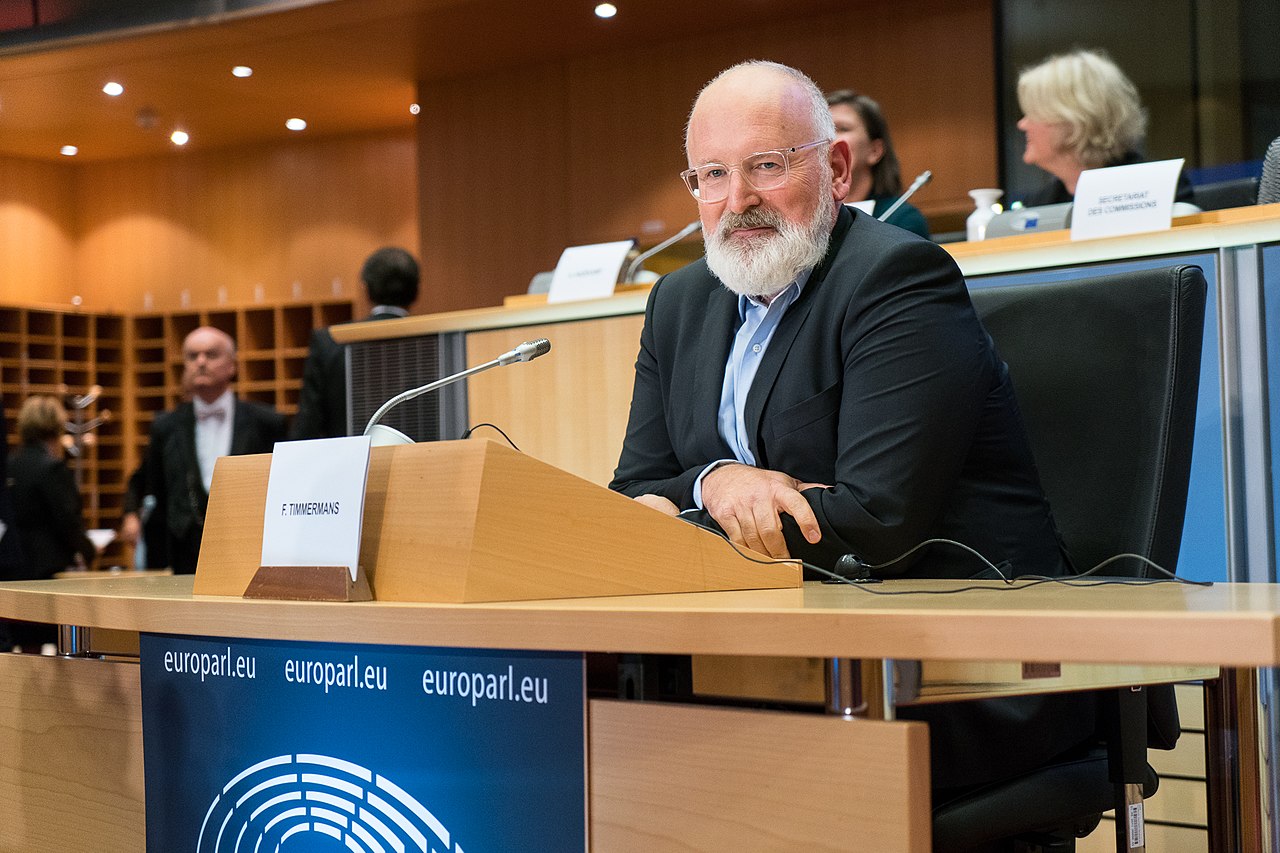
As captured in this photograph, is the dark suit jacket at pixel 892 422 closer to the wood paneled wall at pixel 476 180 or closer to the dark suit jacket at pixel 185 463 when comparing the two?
the dark suit jacket at pixel 185 463

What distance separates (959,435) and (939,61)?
19.2 feet

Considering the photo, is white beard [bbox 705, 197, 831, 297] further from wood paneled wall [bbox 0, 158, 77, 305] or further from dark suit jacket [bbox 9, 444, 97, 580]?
wood paneled wall [bbox 0, 158, 77, 305]

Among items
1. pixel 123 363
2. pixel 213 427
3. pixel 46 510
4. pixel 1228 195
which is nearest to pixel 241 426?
pixel 213 427

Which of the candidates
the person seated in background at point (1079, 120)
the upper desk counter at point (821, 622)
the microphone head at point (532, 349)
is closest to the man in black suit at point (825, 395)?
the upper desk counter at point (821, 622)

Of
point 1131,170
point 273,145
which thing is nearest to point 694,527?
point 1131,170

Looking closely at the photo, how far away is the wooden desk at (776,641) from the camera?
0.89 metres

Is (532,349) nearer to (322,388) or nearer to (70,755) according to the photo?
(70,755)

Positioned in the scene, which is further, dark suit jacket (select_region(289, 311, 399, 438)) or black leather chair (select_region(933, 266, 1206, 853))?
dark suit jacket (select_region(289, 311, 399, 438))

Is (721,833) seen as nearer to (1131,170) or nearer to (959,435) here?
(959,435)

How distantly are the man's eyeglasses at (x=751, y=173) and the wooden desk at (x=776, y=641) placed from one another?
77cm

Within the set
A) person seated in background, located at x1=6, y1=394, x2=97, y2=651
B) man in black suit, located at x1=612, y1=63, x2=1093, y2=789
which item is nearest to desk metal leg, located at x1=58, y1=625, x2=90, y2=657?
man in black suit, located at x1=612, y1=63, x2=1093, y2=789

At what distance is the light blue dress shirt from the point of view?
1.92 meters

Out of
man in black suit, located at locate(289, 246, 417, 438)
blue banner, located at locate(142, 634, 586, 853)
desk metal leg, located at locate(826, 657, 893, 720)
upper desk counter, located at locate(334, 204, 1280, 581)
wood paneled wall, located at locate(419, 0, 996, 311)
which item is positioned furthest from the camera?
wood paneled wall, located at locate(419, 0, 996, 311)

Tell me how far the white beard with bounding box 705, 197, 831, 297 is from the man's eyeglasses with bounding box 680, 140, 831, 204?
39mm
